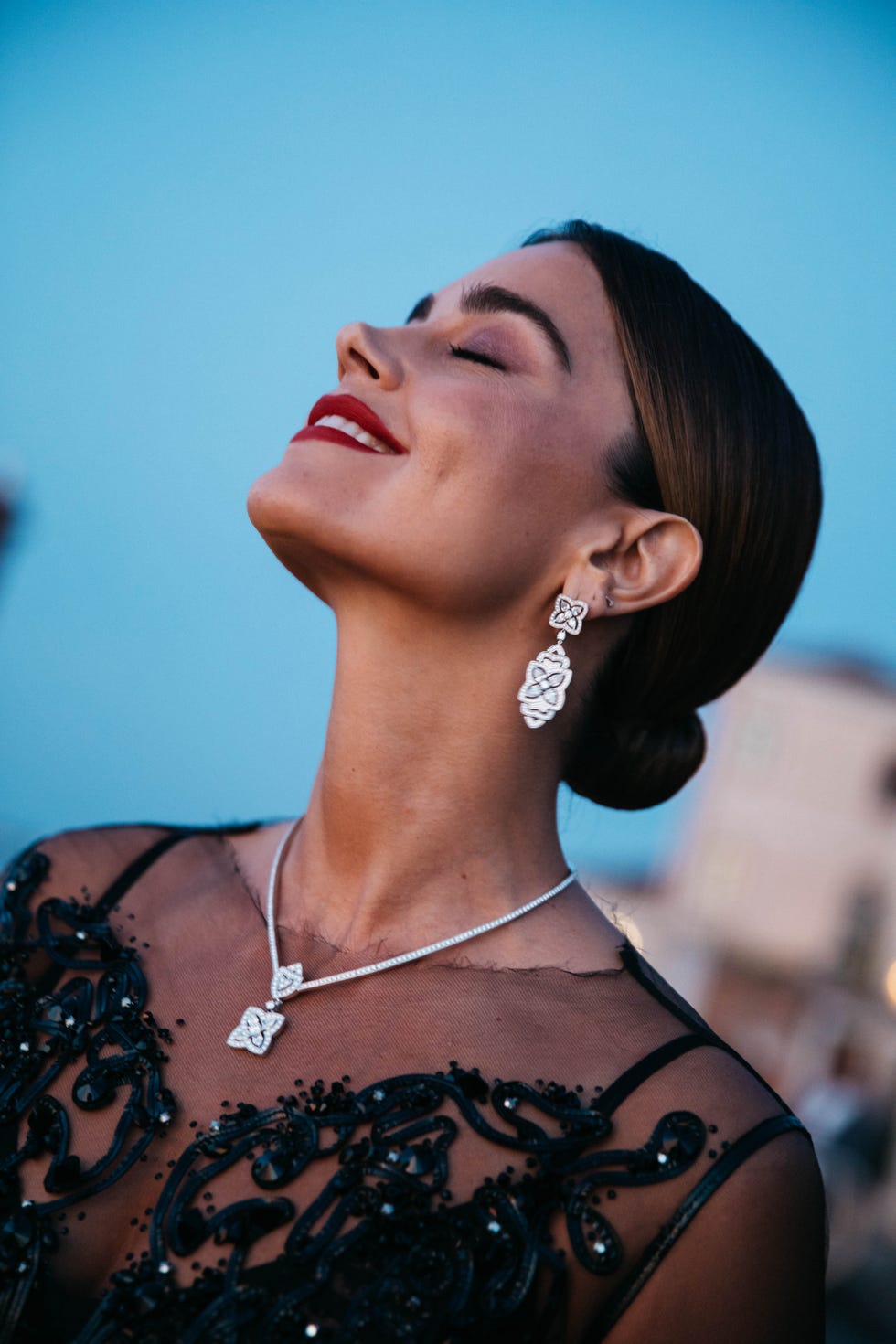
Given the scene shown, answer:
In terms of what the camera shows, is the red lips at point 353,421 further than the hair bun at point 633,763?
No

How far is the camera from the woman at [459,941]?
5.50 ft

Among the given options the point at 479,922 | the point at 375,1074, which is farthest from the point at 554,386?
the point at 375,1074

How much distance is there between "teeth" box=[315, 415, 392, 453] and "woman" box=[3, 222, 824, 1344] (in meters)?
0.01

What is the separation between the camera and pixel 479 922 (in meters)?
2.15

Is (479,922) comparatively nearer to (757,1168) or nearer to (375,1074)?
(375,1074)

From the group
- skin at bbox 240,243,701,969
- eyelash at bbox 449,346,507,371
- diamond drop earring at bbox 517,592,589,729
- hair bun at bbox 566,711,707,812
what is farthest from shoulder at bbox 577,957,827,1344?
eyelash at bbox 449,346,507,371

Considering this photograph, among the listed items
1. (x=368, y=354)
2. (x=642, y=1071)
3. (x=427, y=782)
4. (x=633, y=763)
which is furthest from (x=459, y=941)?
(x=368, y=354)

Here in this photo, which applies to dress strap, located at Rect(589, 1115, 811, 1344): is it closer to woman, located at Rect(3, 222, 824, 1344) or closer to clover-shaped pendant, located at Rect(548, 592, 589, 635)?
woman, located at Rect(3, 222, 824, 1344)

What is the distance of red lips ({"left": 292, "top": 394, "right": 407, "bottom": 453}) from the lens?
210 centimetres

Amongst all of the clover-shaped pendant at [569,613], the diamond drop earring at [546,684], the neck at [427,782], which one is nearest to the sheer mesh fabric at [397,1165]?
the neck at [427,782]

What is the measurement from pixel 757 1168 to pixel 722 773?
27491 mm

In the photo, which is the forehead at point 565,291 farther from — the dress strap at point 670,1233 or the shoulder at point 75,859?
the dress strap at point 670,1233

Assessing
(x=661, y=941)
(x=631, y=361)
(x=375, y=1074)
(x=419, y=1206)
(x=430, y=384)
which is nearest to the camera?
(x=419, y=1206)

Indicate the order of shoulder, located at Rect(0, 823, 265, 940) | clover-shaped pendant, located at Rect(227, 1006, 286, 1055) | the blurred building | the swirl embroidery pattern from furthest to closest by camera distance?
the blurred building, shoulder, located at Rect(0, 823, 265, 940), clover-shaped pendant, located at Rect(227, 1006, 286, 1055), the swirl embroidery pattern
